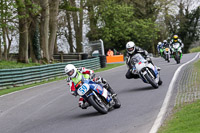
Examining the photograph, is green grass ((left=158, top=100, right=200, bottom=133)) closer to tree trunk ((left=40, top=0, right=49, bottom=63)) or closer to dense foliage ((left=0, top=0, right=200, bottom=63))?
tree trunk ((left=40, top=0, right=49, bottom=63))

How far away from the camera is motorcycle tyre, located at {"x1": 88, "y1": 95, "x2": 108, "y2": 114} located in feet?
31.6

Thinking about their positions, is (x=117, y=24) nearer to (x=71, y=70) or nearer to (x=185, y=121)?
(x=71, y=70)

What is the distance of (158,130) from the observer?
7.17m

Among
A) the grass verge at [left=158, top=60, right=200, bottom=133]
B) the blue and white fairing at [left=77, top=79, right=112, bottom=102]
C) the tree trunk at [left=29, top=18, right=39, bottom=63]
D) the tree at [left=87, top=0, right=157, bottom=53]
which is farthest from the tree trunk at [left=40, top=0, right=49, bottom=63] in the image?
the grass verge at [left=158, top=60, right=200, bottom=133]

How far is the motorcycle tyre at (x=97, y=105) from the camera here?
9641 mm

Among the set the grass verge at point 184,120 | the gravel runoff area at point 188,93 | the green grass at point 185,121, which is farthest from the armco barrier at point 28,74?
the green grass at point 185,121

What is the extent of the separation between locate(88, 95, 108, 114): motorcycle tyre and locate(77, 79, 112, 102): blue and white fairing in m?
0.12

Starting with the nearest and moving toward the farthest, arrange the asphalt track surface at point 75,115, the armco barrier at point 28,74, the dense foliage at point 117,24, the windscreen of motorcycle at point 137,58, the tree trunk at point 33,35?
the asphalt track surface at point 75,115, the windscreen of motorcycle at point 137,58, the armco barrier at point 28,74, the tree trunk at point 33,35, the dense foliage at point 117,24

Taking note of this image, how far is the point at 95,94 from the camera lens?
9.79 meters

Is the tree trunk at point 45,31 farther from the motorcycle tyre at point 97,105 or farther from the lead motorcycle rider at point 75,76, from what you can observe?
the motorcycle tyre at point 97,105

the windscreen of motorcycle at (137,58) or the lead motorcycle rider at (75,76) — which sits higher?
the windscreen of motorcycle at (137,58)

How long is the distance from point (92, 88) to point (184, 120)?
9.30ft

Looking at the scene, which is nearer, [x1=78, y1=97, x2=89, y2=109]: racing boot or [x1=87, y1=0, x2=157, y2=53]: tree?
[x1=78, y1=97, x2=89, y2=109]: racing boot

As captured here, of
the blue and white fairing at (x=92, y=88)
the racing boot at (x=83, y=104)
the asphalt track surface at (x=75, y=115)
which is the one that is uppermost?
the blue and white fairing at (x=92, y=88)
